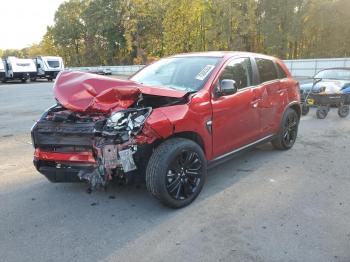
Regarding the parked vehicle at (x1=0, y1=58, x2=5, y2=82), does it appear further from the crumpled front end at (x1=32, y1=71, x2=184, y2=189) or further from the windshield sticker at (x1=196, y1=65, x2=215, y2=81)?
the windshield sticker at (x1=196, y1=65, x2=215, y2=81)

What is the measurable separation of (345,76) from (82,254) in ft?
36.2

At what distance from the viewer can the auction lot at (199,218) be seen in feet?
10.7

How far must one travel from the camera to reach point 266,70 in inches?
231

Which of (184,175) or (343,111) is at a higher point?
(184,175)

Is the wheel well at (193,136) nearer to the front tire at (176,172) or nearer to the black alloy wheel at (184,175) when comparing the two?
the front tire at (176,172)

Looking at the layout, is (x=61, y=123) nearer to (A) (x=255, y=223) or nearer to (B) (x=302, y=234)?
(A) (x=255, y=223)

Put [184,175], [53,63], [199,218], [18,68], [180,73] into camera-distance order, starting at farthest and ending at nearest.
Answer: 1. [53,63]
2. [18,68]
3. [180,73]
4. [184,175]
5. [199,218]

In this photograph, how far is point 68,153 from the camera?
13.1ft

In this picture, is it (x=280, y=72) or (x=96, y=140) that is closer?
(x=96, y=140)

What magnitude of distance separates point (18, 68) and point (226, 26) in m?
21.7

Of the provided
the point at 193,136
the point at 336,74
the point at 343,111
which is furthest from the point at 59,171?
the point at 336,74

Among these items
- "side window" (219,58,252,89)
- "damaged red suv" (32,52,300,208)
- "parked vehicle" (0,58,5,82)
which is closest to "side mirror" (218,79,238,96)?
"damaged red suv" (32,52,300,208)

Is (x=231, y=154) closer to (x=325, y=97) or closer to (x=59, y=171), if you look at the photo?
(x=59, y=171)

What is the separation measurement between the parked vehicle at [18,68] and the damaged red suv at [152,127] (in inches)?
1206
